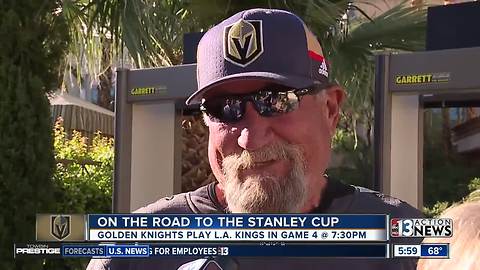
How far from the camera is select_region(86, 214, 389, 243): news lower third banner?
140cm

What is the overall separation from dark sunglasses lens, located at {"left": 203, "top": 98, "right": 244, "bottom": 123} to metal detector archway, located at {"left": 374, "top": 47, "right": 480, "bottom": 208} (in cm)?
235

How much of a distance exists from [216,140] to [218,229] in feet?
0.57

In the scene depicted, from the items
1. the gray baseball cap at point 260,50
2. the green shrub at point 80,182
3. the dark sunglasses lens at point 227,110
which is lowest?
the dark sunglasses lens at point 227,110

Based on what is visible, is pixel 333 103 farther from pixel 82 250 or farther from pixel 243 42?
pixel 82 250

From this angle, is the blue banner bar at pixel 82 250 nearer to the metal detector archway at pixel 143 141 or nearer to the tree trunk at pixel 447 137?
the metal detector archway at pixel 143 141

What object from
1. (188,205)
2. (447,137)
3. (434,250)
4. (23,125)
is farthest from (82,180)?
(447,137)

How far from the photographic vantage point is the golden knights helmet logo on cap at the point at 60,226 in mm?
1534

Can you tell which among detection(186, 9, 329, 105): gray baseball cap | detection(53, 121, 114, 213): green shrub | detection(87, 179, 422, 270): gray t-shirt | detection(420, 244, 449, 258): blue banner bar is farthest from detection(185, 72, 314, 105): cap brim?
detection(53, 121, 114, 213): green shrub

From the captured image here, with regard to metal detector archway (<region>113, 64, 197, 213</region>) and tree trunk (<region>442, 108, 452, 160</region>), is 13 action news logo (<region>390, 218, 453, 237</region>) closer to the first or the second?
metal detector archway (<region>113, 64, 197, 213</region>)

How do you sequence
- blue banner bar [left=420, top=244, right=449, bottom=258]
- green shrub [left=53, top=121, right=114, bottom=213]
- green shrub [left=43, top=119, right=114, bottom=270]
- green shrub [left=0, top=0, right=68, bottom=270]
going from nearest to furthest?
blue banner bar [left=420, top=244, right=449, bottom=258] → green shrub [left=0, top=0, right=68, bottom=270] → green shrub [left=43, top=119, right=114, bottom=270] → green shrub [left=53, top=121, right=114, bottom=213]

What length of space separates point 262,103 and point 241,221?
9.2 inches

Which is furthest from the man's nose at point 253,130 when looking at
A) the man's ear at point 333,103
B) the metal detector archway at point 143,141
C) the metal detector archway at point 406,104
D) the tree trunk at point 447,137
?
the tree trunk at point 447,137

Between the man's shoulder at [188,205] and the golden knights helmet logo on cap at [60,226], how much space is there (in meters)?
0.16

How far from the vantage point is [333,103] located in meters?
1.48
